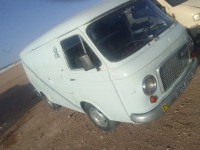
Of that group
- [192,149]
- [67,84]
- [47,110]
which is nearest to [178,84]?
[192,149]

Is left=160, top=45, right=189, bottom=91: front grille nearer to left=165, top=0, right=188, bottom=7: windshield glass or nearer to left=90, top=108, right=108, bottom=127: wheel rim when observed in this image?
left=90, top=108, right=108, bottom=127: wheel rim

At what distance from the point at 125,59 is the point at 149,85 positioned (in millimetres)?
626

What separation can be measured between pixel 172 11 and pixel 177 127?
4268 mm

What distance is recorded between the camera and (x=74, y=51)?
4199 millimetres

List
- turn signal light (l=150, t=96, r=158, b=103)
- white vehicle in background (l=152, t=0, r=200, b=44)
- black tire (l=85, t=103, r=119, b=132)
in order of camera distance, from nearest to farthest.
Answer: turn signal light (l=150, t=96, r=158, b=103) → black tire (l=85, t=103, r=119, b=132) → white vehicle in background (l=152, t=0, r=200, b=44)

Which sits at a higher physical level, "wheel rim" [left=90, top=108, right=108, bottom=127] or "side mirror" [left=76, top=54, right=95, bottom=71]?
"side mirror" [left=76, top=54, right=95, bottom=71]

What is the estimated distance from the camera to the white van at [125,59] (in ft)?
11.1

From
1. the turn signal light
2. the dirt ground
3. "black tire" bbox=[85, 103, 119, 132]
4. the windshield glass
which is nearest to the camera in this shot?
the turn signal light

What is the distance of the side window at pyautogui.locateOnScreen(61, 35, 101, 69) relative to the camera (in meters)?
3.62

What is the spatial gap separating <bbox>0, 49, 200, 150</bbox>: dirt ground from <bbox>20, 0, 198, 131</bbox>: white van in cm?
49

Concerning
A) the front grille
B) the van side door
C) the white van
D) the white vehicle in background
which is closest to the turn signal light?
the white van

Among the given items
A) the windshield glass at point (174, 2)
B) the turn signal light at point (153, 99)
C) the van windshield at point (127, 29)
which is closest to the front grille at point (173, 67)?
the turn signal light at point (153, 99)

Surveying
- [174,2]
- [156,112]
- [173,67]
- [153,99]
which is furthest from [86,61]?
[174,2]

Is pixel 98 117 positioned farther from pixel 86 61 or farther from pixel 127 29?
pixel 127 29
